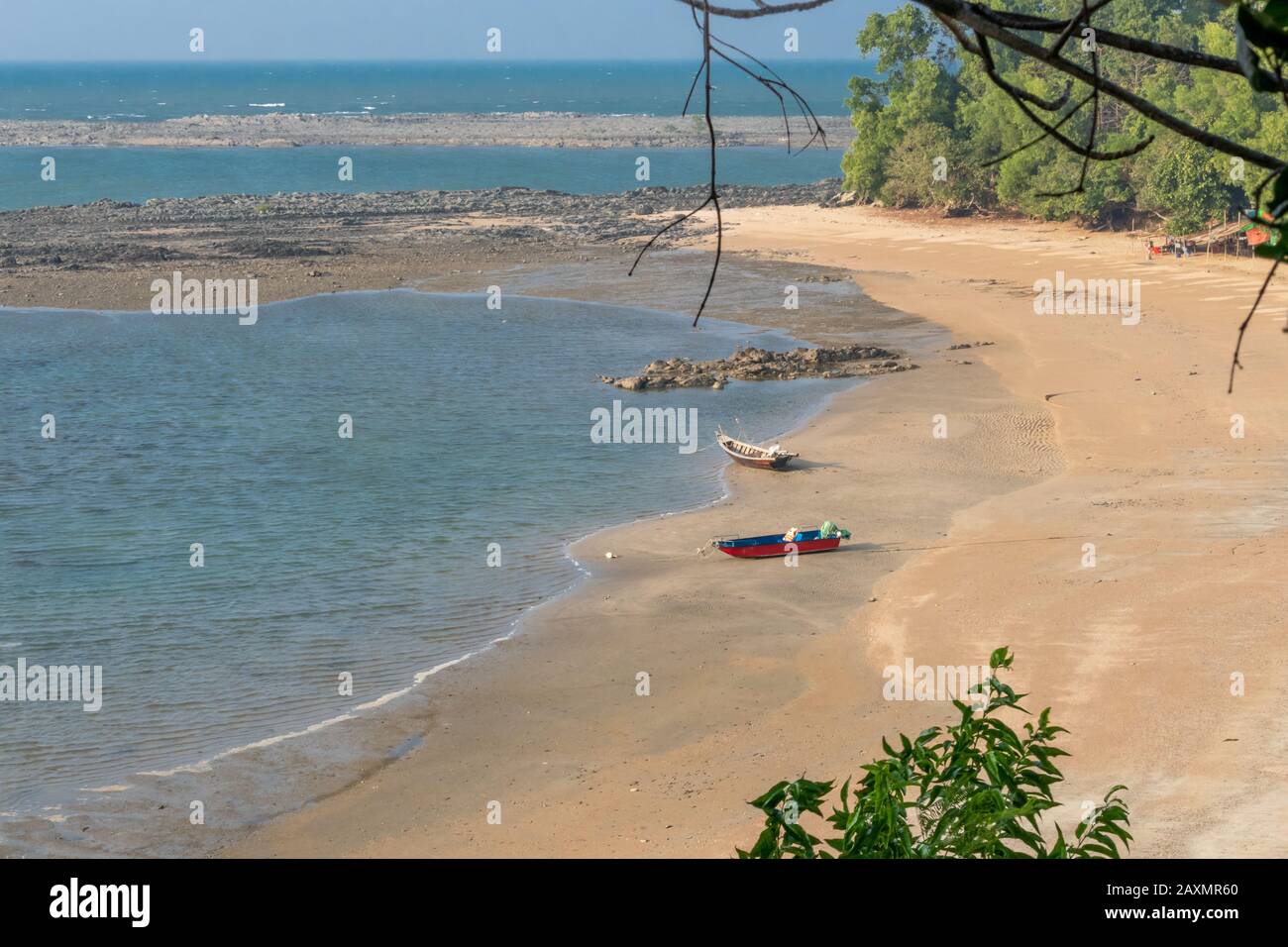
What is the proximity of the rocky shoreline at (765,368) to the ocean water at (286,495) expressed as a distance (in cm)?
58

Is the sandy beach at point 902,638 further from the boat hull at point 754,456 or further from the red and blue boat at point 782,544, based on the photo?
the red and blue boat at point 782,544

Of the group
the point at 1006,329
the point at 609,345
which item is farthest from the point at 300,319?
the point at 1006,329

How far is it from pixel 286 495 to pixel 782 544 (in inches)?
332

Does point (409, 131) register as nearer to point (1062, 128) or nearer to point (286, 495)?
point (1062, 128)

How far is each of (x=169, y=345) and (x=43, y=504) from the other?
1309 centimetres

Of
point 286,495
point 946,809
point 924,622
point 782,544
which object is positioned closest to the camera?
point 946,809

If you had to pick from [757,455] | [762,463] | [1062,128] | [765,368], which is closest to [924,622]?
[762,463]

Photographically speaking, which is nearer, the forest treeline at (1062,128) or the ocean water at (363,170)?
the forest treeline at (1062,128)

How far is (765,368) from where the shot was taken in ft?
104

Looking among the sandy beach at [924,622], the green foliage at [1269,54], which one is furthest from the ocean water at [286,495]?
the green foliage at [1269,54]

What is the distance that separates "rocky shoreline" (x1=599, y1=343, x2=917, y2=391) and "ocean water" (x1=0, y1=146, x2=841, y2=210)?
38.1m

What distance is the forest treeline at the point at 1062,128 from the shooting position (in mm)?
42500

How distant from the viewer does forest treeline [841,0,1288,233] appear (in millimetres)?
42500

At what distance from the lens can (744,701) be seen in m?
14.3
